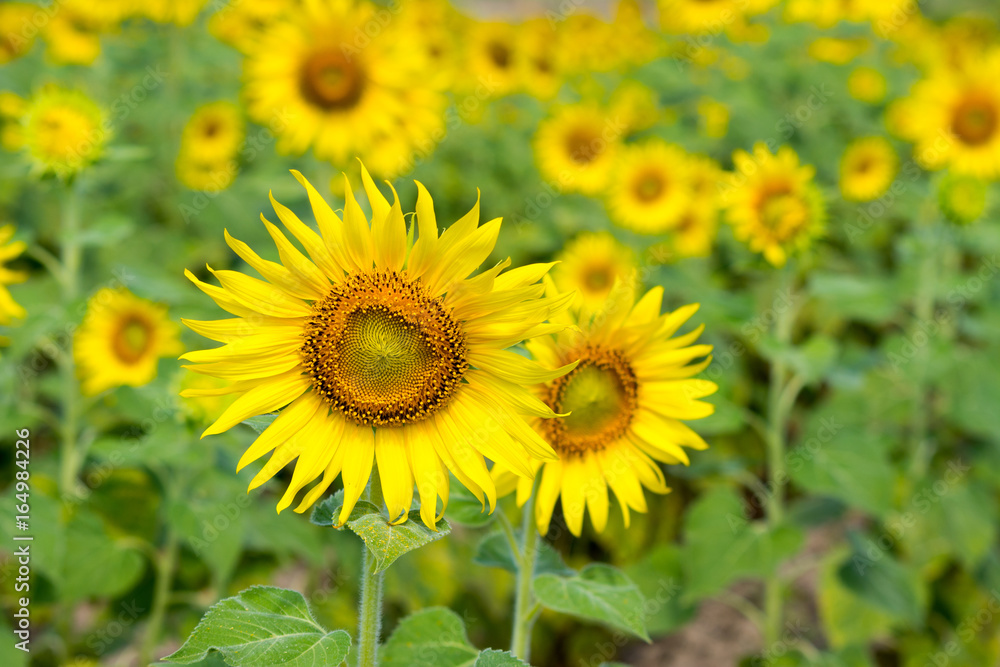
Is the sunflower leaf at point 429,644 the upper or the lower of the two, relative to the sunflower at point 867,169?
lower

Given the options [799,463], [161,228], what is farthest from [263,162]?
[799,463]

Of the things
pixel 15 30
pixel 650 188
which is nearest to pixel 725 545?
pixel 650 188

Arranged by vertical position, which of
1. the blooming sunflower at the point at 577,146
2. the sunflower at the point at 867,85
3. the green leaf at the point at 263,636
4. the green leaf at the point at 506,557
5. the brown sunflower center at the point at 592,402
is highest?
the sunflower at the point at 867,85

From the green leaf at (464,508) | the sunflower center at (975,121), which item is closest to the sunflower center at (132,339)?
the green leaf at (464,508)

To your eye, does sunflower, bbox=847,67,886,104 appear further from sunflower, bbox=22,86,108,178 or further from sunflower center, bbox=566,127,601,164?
sunflower, bbox=22,86,108,178

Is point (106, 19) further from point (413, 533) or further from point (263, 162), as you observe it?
point (413, 533)

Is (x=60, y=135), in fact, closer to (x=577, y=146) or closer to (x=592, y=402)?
(x=592, y=402)

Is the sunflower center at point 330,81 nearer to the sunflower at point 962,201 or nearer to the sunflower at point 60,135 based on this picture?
the sunflower at point 60,135
